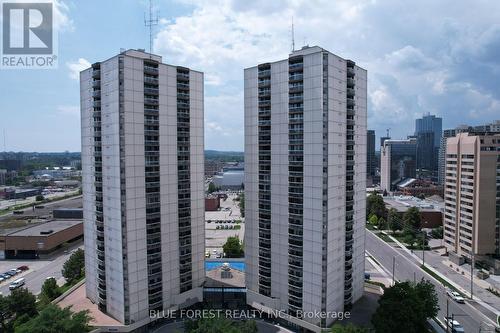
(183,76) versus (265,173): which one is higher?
(183,76)

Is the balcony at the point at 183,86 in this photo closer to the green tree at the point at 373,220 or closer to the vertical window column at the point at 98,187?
the vertical window column at the point at 98,187

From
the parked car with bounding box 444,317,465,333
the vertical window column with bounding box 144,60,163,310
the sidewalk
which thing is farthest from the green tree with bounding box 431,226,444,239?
the vertical window column with bounding box 144,60,163,310

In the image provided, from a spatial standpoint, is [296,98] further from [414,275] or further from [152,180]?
[414,275]

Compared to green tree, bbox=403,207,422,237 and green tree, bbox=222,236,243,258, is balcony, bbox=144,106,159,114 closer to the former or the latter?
green tree, bbox=222,236,243,258

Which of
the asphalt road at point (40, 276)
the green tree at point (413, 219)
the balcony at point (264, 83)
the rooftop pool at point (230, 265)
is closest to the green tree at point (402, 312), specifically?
the rooftop pool at point (230, 265)

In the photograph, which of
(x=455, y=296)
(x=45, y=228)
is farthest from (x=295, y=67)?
(x=45, y=228)

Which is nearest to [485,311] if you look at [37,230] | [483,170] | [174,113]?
[483,170]

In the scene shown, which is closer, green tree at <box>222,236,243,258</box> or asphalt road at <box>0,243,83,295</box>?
asphalt road at <box>0,243,83,295</box>
